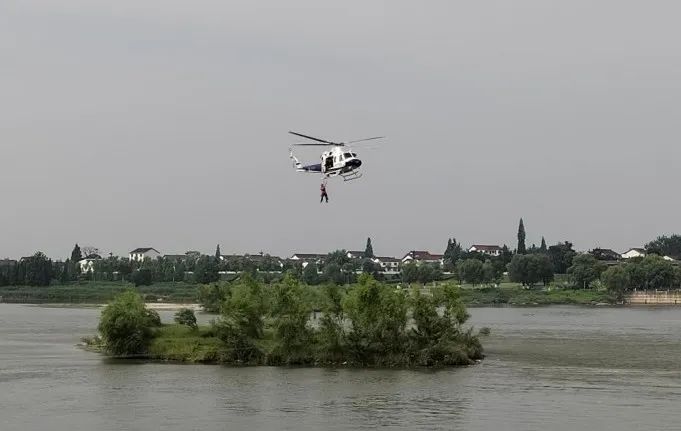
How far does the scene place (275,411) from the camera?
53000 mm

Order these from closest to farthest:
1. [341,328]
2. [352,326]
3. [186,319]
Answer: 1. [352,326]
2. [341,328]
3. [186,319]

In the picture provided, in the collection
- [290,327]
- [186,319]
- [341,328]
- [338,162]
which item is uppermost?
[338,162]

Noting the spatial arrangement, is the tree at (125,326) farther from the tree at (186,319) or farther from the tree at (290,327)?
the tree at (290,327)

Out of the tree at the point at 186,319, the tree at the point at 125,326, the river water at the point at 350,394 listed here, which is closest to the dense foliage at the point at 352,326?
the river water at the point at 350,394

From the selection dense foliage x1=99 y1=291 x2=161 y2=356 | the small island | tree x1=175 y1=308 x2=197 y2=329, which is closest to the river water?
dense foliage x1=99 y1=291 x2=161 y2=356

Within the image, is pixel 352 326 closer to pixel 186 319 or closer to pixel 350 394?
pixel 350 394

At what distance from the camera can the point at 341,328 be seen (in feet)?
241

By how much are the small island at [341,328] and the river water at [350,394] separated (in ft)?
8.95

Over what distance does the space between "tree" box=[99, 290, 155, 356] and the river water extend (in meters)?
2.18

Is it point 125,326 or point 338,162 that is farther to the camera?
point 125,326

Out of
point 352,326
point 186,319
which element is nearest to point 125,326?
point 186,319

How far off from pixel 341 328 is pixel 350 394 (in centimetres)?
1511

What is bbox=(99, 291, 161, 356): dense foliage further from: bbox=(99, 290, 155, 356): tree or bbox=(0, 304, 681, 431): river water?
bbox=(0, 304, 681, 431): river water

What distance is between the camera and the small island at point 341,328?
71.8 m
